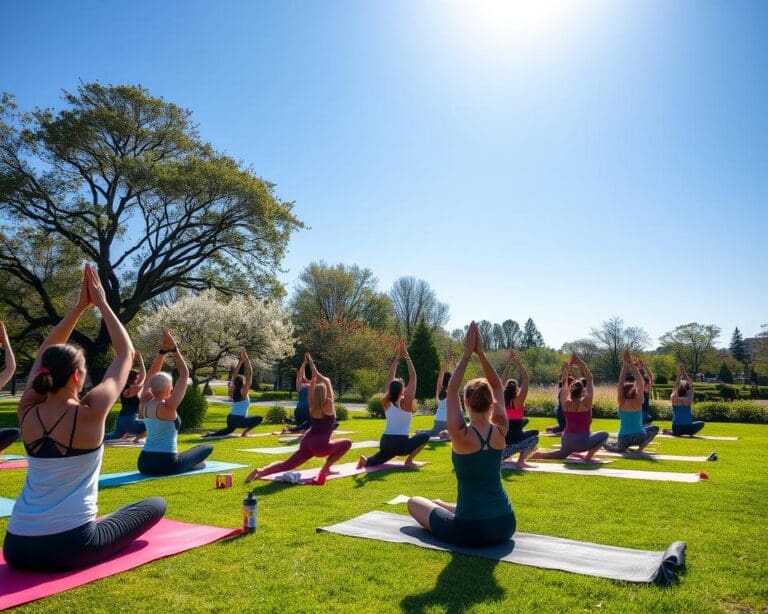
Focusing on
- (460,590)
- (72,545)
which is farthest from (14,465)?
(460,590)

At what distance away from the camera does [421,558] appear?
161 inches

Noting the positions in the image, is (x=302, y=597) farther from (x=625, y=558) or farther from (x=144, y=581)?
(x=625, y=558)

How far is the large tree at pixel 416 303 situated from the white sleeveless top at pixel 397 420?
136ft

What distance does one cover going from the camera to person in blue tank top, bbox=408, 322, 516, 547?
13.4 ft

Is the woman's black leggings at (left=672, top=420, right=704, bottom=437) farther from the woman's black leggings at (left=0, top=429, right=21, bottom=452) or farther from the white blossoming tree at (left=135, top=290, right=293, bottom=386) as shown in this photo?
the white blossoming tree at (left=135, top=290, right=293, bottom=386)

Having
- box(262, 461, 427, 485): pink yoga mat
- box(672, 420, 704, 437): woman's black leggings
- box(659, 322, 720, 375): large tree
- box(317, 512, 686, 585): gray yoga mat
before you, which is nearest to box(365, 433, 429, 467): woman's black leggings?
box(262, 461, 427, 485): pink yoga mat

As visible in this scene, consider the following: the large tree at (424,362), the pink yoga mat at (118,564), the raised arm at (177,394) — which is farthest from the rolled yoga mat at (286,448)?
the large tree at (424,362)

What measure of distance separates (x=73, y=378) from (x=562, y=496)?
17.2ft

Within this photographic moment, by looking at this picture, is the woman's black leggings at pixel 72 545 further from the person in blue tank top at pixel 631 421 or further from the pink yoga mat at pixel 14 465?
the person in blue tank top at pixel 631 421

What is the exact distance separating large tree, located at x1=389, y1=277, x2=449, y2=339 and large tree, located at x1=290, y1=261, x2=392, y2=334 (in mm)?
2965

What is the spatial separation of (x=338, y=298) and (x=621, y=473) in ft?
124

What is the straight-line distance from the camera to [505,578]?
12.1ft

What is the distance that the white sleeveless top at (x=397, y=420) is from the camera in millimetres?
8570

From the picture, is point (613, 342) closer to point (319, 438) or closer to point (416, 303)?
point (416, 303)
